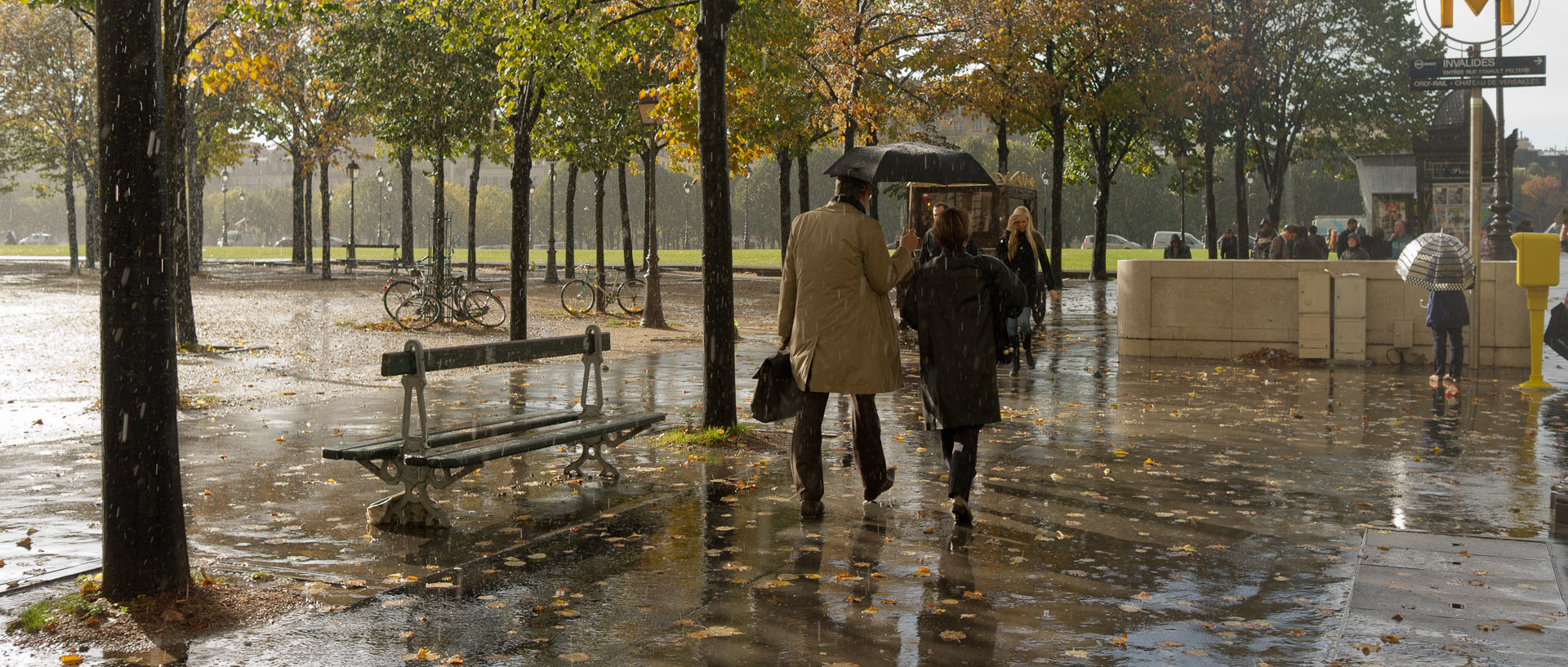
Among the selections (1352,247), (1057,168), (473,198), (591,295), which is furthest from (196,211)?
(1352,247)

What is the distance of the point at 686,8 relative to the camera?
14555 mm

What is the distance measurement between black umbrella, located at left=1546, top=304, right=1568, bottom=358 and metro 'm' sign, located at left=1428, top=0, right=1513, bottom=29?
2939 millimetres

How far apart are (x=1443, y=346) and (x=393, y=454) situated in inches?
401

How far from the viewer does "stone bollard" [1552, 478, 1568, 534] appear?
21.2 ft

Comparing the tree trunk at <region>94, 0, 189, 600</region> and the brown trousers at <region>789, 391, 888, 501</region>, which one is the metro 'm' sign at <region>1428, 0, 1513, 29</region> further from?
the tree trunk at <region>94, 0, 189, 600</region>

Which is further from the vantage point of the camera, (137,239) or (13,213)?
(13,213)

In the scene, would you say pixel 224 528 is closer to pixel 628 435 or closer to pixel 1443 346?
pixel 628 435

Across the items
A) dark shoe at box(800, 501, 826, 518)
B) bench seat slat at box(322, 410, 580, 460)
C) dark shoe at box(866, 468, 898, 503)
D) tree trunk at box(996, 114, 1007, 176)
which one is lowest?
dark shoe at box(800, 501, 826, 518)

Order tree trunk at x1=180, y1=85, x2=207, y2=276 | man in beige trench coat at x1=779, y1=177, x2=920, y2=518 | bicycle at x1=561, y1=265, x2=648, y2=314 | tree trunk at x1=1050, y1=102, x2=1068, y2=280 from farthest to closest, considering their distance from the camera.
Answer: tree trunk at x1=180, y1=85, x2=207, y2=276, tree trunk at x1=1050, y1=102, x2=1068, y2=280, bicycle at x1=561, y1=265, x2=648, y2=314, man in beige trench coat at x1=779, y1=177, x2=920, y2=518

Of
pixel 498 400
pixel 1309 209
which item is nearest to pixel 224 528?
pixel 498 400

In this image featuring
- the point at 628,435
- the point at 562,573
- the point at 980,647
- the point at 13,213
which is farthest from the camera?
the point at 13,213

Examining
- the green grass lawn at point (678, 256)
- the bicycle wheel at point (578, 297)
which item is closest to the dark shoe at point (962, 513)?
the bicycle wheel at point (578, 297)

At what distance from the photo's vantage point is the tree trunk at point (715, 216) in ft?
30.6

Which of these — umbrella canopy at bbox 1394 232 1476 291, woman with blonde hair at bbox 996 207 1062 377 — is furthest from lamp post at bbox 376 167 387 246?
umbrella canopy at bbox 1394 232 1476 291
